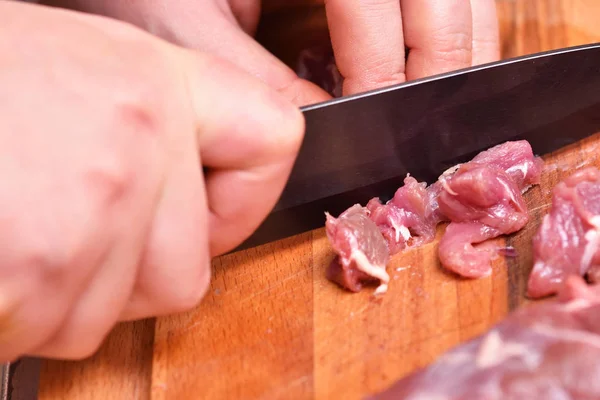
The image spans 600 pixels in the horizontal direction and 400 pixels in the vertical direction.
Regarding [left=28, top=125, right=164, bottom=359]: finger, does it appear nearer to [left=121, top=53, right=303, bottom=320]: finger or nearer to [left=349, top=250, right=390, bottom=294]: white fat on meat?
[left=121, top=53, right=303, bottom=320]: finger

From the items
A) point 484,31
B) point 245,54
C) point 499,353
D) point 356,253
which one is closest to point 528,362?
point 499,353

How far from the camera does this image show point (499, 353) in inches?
60.2

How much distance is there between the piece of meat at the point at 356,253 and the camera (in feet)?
6.26

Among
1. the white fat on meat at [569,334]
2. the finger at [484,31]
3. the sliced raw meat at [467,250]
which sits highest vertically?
the finger at [484,31]

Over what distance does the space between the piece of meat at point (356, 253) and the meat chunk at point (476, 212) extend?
18cm

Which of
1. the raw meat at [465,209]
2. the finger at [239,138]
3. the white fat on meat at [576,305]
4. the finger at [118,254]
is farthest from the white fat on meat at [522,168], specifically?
the finger at [118,254]

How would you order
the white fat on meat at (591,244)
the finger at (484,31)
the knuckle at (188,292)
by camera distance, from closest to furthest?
1. the knuckle at (188,292)
2. the white fat on meat at (591,244)
3. the finger at (484,31)

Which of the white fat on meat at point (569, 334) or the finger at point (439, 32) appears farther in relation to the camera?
the finger at point (439, 32)

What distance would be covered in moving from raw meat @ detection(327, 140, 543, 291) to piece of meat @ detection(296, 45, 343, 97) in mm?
646

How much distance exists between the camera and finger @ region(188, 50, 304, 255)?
1.53 meters

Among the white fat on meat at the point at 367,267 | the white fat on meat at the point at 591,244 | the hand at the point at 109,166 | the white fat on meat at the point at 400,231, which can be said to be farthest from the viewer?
the white fat on meat at the point at 400,231

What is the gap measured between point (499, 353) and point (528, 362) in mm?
66

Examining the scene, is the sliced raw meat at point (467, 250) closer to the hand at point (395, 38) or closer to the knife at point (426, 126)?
the knife at point (426, 126)

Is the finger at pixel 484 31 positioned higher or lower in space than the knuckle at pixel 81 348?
higher
